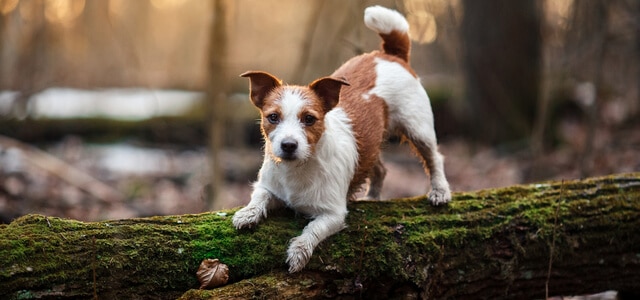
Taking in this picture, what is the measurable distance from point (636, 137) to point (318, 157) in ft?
28.9

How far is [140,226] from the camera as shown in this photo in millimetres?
3900

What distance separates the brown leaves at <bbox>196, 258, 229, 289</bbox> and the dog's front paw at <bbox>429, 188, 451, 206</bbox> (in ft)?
5.96

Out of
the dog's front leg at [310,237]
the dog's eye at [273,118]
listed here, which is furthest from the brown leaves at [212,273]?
the dog's eye at [273,118]

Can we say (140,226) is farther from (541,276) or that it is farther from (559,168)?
(559,168)

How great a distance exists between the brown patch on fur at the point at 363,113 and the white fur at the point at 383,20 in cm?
36

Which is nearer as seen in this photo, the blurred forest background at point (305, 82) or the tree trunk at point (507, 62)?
the blurred forest background at point (305, 82)

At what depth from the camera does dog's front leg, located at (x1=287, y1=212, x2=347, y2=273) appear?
159 inches

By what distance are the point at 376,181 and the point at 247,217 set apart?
184cm

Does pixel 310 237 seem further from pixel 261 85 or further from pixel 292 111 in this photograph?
pixel 261 85

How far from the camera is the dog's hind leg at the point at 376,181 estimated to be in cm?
564

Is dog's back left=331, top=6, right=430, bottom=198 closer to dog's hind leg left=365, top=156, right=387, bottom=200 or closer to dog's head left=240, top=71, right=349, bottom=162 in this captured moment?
dog's hind leg left=365, top=156, right=387, bottom=200

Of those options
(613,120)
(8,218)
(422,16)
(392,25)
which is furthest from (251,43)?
(392,25)

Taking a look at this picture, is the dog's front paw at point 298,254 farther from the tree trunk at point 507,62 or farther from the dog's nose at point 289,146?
the tree trunk at point 507,62

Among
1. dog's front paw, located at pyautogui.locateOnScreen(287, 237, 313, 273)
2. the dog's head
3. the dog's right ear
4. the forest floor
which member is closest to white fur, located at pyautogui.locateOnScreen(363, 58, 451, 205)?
the dog's head
